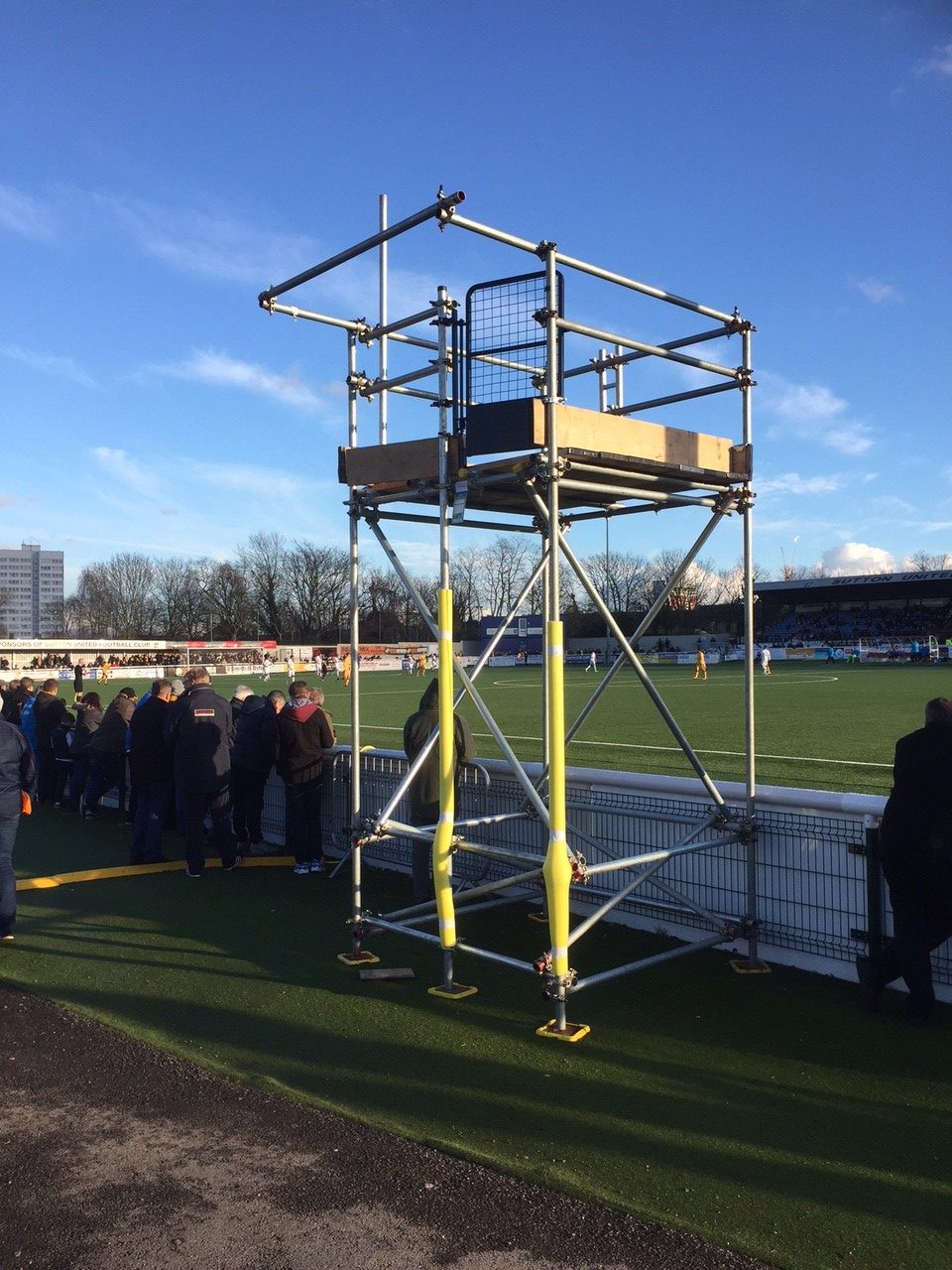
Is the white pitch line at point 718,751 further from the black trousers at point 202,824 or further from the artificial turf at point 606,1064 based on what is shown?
→ the artificial turf at point 606,1064

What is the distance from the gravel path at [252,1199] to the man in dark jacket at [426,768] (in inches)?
122

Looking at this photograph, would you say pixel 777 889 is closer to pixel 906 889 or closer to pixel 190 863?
pixel 906 889

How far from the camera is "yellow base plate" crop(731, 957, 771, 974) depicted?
6.08 metres

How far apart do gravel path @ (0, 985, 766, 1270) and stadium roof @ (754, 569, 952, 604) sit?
3134 inches

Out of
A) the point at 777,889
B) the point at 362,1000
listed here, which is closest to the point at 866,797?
the point at 777,889

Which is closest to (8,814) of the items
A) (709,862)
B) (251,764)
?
(251,764)

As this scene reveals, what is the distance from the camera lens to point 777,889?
6277 mm

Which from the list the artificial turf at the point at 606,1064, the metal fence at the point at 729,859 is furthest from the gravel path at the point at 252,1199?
the metal fence at the point at 729,859

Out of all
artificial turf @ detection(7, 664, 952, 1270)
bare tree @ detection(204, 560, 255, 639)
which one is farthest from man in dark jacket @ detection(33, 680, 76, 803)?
bare tree @ detection(204, 560, 255, 639)

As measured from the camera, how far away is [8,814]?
7281 mm

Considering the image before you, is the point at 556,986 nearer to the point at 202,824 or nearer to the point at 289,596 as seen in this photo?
the point at 202,824

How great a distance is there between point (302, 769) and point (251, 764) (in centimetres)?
91

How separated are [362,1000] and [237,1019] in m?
0.70

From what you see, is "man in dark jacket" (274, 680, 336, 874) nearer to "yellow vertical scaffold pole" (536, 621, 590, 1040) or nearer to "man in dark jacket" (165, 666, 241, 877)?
"man in dark jacket" (165, 666, 241, 877)
